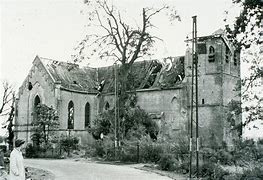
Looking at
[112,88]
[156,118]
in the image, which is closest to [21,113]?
[112,88]

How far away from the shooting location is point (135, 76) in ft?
164

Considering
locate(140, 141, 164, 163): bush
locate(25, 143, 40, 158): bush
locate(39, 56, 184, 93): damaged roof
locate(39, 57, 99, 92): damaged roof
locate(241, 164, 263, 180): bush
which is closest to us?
locate(241, 164, 263, 180): bush

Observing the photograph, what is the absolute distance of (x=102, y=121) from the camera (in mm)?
43438

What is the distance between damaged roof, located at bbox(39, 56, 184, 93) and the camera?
48.6 meters

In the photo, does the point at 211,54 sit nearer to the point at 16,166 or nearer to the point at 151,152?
the point at 151,152

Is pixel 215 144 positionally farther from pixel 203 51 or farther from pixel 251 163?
pixel 251 163

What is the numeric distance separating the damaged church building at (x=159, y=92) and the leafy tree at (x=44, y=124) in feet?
16.9

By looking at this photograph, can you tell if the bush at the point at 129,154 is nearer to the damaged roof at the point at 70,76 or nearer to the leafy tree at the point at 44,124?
the leafy tree at the point at 44,124

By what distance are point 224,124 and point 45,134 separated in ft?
63.8

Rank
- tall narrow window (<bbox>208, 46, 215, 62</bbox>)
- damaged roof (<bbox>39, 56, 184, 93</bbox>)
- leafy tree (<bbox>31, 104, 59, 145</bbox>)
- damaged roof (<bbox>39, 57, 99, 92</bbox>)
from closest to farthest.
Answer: leafy tree (<bbox>31, 104, 59, 145</bbox>) < tall narrow window (<bbox>208, 46, 215, 62</bbox>) < damaged roof (<bbox>39, 56, 184, 93</bbox>) < damaged roof (<bbox>39, 57, 99, 92</bbox>)

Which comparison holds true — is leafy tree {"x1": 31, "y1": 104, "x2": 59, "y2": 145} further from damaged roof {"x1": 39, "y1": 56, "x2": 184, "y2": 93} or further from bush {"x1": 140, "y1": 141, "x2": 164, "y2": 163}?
bush {"x1": 140, "y1": 141, "x2": 164, "y2": 163}

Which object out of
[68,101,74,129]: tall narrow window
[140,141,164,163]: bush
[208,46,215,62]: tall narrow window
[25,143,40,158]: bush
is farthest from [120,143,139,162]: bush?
[68,101,74,129]: tall narrow window

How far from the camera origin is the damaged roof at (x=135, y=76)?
48562 mm

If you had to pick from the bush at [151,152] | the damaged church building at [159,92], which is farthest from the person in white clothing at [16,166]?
the damaged church building at [159,92]
